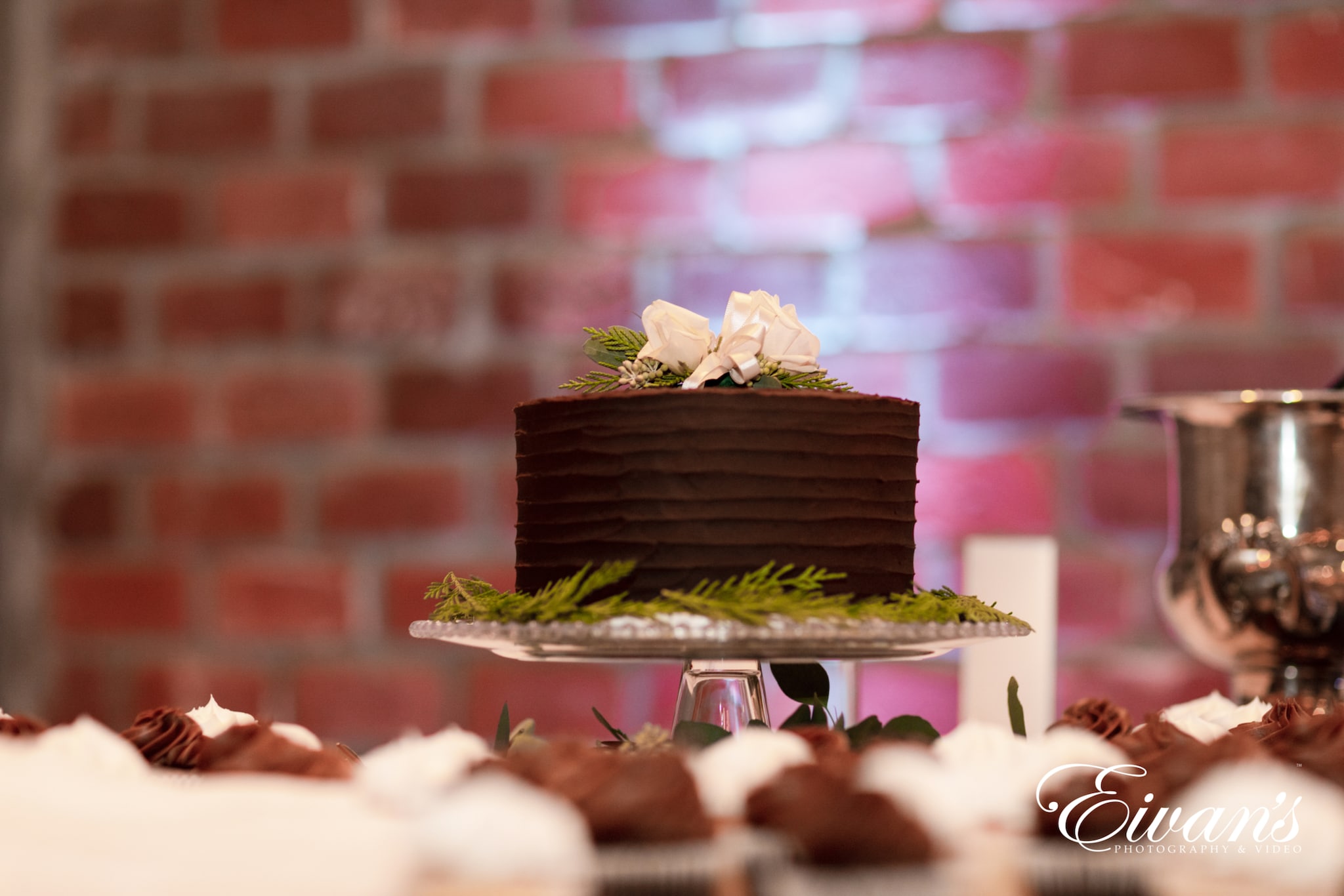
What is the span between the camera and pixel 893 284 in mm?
1396

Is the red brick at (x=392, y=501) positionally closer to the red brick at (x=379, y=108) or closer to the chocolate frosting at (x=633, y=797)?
the red brick at (x=379, y=108)

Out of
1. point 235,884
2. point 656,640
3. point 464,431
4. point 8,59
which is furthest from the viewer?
point 8,59

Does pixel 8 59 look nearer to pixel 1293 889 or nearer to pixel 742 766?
pixel 742 766

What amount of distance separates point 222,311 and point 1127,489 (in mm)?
981

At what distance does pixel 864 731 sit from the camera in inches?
23.7

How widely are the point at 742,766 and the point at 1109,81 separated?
1120 millimetres

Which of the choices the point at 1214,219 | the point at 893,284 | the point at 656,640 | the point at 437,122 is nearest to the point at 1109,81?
the point at 1214,219

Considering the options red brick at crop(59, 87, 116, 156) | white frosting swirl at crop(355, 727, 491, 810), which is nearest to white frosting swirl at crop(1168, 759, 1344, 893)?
white frosting swirl at crop(355, 727, 491, 810)

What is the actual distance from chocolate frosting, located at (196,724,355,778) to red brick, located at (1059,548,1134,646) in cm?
102

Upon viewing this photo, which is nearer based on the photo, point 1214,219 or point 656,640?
point 656,640

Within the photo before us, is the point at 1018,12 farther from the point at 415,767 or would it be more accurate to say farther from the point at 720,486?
the point at 415,767

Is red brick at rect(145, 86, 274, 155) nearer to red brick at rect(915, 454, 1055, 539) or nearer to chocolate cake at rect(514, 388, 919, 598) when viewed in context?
red brick at rect(915, 454, 1055, 539)

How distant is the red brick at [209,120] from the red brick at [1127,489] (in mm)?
956

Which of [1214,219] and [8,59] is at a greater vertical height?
[8,59]
